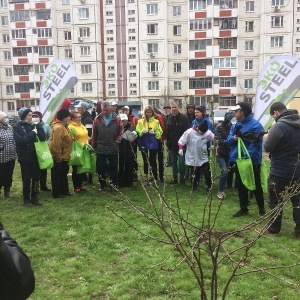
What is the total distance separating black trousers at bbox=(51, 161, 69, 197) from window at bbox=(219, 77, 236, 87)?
130 ft

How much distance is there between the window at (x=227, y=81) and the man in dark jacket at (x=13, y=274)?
147 feet

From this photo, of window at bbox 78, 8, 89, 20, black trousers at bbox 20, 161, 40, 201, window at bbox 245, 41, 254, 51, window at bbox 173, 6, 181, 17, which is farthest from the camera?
window at bbox 78, 8, 89, 20

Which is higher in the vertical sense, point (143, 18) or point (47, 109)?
point (143, 18)

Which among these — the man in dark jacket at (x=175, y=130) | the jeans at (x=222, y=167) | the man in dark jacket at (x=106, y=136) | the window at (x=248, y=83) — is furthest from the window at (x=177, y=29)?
the jeans at (x=222, y=167)

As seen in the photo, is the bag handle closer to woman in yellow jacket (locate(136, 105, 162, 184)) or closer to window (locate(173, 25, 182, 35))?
woman in yellow jacket (locate(136, 105, 162, 184))

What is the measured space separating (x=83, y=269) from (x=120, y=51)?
166ft

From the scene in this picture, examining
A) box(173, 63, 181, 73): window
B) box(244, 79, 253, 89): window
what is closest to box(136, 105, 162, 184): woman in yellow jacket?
box(244, 79, 253, 89): window

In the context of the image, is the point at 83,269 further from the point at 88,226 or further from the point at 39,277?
the point at 88,226

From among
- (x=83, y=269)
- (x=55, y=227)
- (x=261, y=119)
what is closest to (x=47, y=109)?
(x=55, y=227)

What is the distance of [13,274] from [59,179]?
6056 mm

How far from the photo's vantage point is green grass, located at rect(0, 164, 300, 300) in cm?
333

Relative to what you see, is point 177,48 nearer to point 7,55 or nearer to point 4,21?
point 7,55

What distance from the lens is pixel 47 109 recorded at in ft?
29.0

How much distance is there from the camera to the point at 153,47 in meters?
45.4
